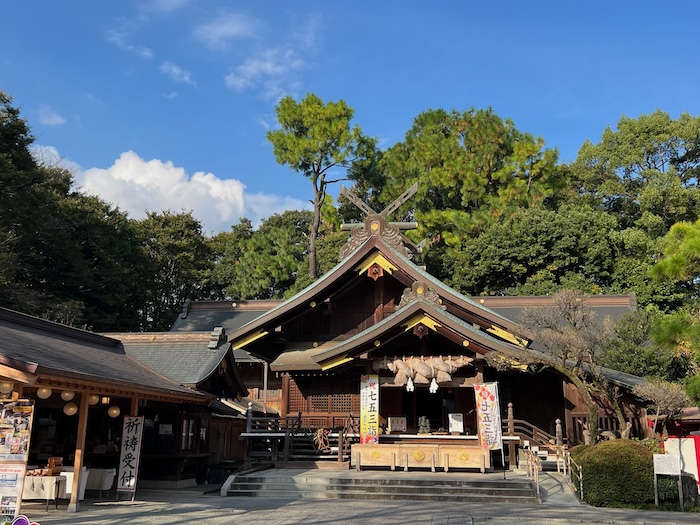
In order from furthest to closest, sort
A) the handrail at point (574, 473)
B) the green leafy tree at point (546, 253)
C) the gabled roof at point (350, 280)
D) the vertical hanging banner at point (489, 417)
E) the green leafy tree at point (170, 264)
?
1. the green leafy tree at point (170, 264)
2. the green leafy tree at point (546, 253)
3. the gabled roof at point (350, 280)
4. the vertical hanging banner at point (489, 417)
5. the handrail at point (574, 473)

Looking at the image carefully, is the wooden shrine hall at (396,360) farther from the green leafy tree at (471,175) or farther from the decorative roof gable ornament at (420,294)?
the green leafy tree at (471,175)

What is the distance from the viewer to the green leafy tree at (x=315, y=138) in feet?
130

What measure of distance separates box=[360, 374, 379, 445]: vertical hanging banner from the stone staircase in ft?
4.03

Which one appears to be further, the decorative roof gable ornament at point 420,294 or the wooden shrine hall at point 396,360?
the decorative roof gable ornament at point 420,294

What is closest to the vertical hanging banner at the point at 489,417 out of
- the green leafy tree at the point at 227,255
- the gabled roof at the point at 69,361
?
the gabled roof at the point at 69,361

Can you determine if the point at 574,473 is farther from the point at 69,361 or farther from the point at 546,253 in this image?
the point at 546,253

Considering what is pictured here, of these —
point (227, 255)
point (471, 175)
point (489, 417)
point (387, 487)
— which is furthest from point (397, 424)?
point (227, 255)

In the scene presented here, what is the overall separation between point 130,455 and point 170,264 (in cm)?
3311

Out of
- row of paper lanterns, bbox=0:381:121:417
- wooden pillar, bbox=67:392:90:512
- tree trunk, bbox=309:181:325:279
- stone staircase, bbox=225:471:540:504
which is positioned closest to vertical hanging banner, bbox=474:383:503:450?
stone staircase, bbox=225:471:540:504

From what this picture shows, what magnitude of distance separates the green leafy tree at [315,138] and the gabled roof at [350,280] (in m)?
18.9

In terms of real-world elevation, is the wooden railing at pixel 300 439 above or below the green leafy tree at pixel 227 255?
below

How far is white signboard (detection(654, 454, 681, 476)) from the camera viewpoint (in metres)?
11.6

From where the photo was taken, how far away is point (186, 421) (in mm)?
16750

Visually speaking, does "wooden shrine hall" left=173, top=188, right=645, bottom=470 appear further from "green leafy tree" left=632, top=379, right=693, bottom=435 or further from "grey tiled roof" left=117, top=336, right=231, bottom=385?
"green leafy tree" left=632, top=379, right=693, bottom=435
